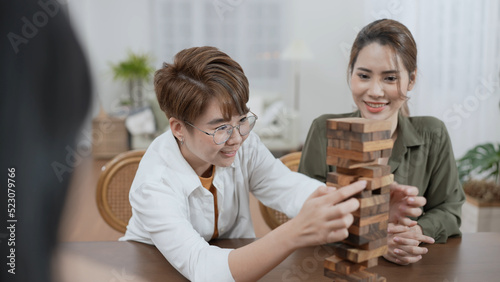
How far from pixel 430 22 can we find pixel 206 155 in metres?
3.23

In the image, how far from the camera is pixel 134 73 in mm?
6246

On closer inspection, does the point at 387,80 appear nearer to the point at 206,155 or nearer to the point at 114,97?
the point at 206,155

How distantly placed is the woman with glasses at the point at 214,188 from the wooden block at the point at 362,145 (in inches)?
2.5

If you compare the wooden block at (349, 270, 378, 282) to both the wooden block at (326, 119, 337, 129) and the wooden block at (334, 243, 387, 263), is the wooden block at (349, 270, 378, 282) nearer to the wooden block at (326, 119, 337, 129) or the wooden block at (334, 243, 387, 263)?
the wooden block at (334, 243, 387, 263)

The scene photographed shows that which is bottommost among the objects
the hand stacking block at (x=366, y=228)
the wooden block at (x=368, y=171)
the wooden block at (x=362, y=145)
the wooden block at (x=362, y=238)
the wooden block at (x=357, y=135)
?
the wooden block at (x=362, y=238)

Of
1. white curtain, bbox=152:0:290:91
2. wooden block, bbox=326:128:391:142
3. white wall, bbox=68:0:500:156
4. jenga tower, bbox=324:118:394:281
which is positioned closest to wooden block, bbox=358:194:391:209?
jenga tower, bbox=324:118:394:281

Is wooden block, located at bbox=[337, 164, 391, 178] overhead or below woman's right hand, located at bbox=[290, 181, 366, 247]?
overhead

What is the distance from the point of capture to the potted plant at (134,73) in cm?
620

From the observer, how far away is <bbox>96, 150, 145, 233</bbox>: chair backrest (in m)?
1.65

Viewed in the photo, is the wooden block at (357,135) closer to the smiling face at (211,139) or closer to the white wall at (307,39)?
the smiling face at (211,139)

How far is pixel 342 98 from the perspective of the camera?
243 inches

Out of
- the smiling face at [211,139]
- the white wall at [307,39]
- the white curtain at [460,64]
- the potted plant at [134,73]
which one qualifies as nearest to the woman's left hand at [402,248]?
the smiling face at [211,139]

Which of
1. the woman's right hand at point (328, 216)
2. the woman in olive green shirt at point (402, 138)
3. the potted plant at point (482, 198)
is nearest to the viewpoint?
the woman's right hand at point (328, 216)

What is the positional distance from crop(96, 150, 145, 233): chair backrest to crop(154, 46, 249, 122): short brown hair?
0.62 m
